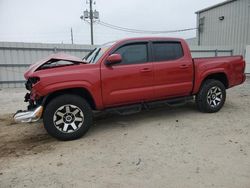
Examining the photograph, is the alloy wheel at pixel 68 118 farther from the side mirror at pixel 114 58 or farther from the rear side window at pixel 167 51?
the rear side window at pixel 167 51

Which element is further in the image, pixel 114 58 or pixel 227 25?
pixel 227 25

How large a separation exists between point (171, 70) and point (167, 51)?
0.48 meters

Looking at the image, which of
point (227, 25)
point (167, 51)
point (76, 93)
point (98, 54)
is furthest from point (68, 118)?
point (227, 25)

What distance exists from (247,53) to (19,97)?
1405 centimetres

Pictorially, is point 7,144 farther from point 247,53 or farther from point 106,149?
point 247,53

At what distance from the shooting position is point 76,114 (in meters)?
4.49

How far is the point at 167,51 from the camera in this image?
5.43 meters

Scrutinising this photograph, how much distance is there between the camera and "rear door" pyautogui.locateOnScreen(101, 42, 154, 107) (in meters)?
4.71

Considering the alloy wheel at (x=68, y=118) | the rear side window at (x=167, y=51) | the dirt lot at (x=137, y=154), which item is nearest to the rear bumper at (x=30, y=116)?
the alloy wheel at (x=68, y=118)

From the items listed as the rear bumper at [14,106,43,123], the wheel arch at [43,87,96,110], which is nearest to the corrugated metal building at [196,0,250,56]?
the wheel arch at [43,87,96,110]

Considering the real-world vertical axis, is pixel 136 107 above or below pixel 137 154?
above

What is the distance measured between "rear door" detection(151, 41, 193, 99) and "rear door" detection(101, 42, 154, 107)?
0.20 m

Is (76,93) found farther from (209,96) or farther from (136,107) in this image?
(209,96)

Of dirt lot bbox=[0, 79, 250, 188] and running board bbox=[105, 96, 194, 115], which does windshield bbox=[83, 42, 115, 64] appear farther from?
dirt lot bbox=[0, 79, 250, 188]
